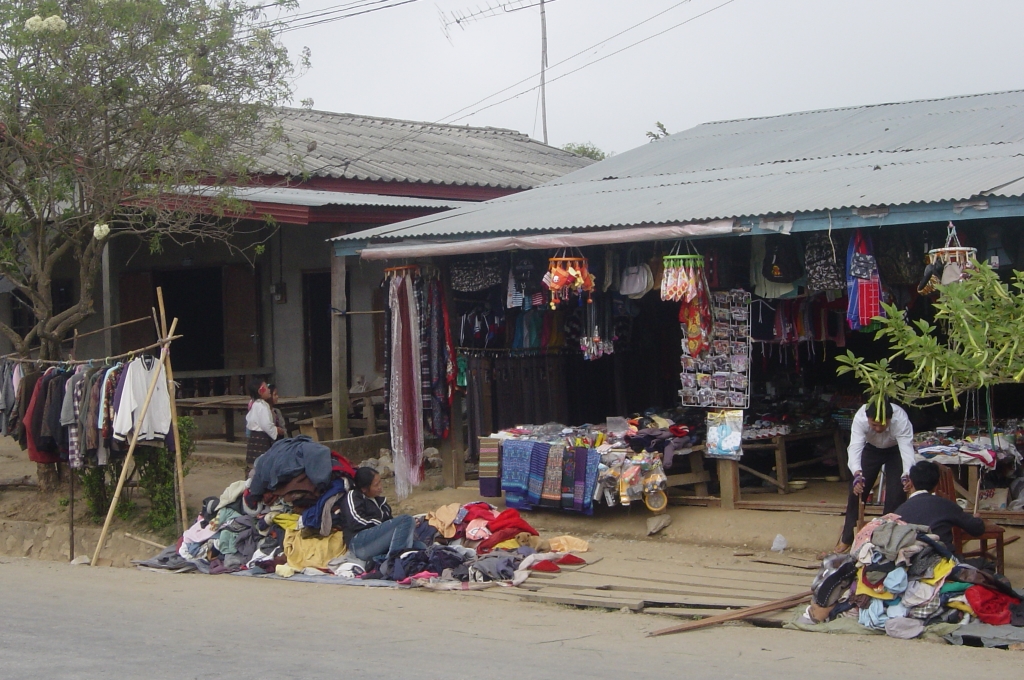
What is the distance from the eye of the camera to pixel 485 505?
9.92 metres

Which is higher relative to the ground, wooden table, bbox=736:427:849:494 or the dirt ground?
wooden table, bbox=736:427:849:494

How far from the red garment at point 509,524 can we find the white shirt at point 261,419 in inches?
107

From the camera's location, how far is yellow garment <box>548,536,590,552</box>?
9500 mm

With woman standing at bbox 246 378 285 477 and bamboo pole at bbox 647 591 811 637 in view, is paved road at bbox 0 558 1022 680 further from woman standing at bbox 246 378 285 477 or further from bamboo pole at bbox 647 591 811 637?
woman standing at bbox 246 378 285 477

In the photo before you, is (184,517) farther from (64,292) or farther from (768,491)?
(64,292)

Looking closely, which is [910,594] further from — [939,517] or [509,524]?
[509,524]

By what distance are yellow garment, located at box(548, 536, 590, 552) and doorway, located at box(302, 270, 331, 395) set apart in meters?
7.11

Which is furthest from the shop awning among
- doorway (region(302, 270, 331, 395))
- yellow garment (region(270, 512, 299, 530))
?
doorway (region(302, 270, 331, 395))

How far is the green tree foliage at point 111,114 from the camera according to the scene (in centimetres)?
1089

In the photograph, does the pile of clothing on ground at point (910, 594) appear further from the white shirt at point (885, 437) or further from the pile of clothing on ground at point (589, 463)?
the pile of clothing on ground at point (589, 463)

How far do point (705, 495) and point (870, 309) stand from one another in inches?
94.9

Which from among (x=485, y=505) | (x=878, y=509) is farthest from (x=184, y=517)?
(x=878, y=509)

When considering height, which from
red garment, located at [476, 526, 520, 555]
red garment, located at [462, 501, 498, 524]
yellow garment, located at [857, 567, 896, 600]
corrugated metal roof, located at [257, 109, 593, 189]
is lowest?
red garment, located at [476, 526, 520, 555]

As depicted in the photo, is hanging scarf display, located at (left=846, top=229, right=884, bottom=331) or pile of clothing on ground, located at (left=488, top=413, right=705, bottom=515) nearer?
hanging scarf display, located at (left=846, top=229, right=884, bottom=331)
